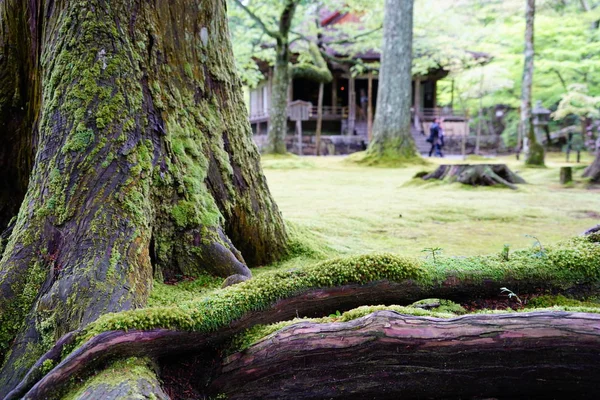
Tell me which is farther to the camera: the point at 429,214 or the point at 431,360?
the point at 429,214

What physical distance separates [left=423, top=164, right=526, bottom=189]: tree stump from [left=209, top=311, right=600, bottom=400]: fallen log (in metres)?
8.73

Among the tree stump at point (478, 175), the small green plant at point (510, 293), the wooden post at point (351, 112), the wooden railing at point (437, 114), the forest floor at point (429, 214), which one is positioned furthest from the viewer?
the wooden railing at point (437, 114)

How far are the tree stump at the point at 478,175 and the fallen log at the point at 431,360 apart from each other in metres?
8.73

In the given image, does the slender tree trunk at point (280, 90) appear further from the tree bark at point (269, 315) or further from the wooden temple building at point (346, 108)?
the tree bark at point (269, 315)

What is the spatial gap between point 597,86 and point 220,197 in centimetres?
2746

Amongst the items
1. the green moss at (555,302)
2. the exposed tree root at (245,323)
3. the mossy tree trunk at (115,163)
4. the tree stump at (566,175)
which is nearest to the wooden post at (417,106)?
the tree stump at (566,175)

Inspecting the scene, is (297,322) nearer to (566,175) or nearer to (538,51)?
(566,175)

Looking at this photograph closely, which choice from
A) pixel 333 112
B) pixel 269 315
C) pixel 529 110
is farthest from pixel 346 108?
pixel 269 315

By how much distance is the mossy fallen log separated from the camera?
1617mm

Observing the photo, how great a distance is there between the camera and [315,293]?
6.91 feet

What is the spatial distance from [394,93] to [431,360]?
16165 millimetres

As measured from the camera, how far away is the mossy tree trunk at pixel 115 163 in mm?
2047

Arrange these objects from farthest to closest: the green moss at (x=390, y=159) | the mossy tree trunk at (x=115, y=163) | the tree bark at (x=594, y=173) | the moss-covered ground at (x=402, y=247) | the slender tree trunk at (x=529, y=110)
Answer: the green moss at (x=390, y=159)
the slender tree trunk at (x=529, y=110)
the tree bark at (x=594, y=173)
the mossy tree trunk at (x=115, y=163)
the moss-covered ground at (x=402, y=247)

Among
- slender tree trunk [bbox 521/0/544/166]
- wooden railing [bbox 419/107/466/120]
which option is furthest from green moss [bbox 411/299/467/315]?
wooden railing [bbox 419/107/466/120]
